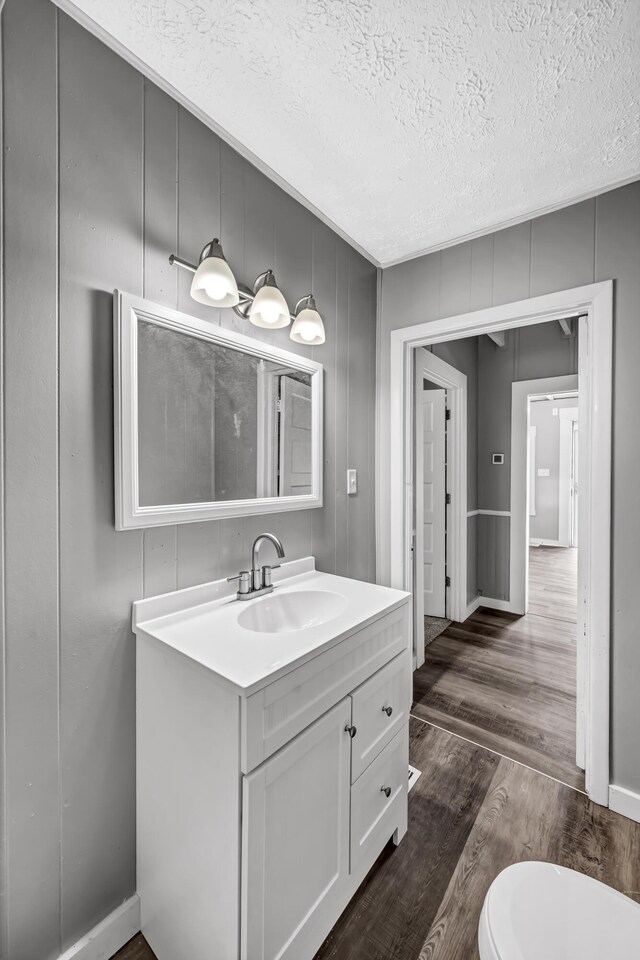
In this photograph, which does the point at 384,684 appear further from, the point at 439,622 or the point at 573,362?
the point at 573,362

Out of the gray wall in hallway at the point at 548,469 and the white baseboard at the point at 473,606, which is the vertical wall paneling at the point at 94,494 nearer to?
the white baseboard at the point at 473,606

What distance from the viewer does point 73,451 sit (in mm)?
1035

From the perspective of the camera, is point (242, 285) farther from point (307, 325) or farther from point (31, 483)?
point (31, 483)

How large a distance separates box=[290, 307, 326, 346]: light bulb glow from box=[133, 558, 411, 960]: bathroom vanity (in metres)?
0.94

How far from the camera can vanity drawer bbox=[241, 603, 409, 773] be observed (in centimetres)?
87

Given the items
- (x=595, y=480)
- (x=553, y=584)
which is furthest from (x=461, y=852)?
(x=553, y=584)

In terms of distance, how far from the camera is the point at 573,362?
129 inches

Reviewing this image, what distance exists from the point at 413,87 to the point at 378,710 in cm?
185

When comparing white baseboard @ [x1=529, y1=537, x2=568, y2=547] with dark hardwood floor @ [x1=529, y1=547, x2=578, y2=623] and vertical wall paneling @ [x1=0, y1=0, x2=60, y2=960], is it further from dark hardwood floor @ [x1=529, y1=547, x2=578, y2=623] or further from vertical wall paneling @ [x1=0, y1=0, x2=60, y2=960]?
vertical wall paneling @ [x1=0, y1=0, x2=60, y2=960]

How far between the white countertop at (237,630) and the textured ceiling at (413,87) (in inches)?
58.4

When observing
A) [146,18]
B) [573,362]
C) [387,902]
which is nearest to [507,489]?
[573,362]

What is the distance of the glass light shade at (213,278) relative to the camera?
117 cm

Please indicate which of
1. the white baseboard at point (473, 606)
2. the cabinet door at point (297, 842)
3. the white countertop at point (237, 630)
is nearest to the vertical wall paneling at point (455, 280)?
the white countertop at point (237, 630)

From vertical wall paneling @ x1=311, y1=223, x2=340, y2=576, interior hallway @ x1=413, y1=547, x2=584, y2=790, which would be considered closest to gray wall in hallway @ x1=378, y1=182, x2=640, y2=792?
interior hallway @ x1=413, y1=547, x2=584, y2=790
